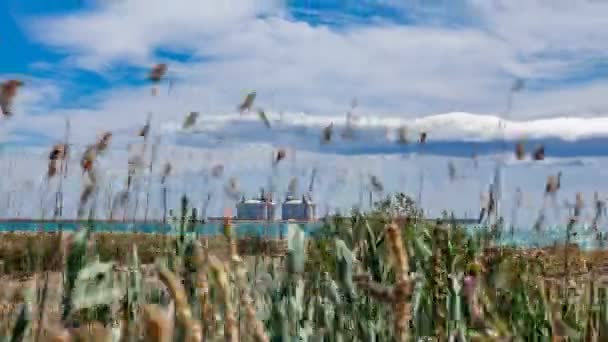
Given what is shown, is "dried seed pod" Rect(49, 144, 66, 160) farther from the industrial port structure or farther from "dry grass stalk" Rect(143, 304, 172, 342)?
"dry grass stalk" Rect(143, 304, 172, 342)

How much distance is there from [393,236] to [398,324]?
76 mm

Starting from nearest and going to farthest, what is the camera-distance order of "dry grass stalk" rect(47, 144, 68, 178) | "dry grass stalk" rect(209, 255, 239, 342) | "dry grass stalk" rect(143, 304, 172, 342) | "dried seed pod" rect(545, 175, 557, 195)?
"dry grass stalk" rect(143, 304, 172, 342)
"dry grass stalk" rect(209, 255, 239, 342)
"dry grass stalk" rect(47, 144, 68, 178)
"dried seed pod" rect(545, 175, 557, 195)

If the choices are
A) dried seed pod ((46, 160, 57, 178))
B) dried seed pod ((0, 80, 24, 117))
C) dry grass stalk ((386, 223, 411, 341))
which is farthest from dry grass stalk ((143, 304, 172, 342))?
dried seed pod ((46, 160, 57, 178))

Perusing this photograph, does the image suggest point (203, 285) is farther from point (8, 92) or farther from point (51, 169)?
point (51, 169)

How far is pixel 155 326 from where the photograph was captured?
515 millimetres

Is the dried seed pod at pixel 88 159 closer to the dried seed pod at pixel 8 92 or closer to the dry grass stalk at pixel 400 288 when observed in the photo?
the dried seed pod at pixel 8 92

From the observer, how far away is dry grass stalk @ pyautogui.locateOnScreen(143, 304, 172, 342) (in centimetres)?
51

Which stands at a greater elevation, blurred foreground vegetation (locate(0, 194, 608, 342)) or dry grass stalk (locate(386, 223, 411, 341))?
dry grass stalk (locate(386, 223, 411, 341))

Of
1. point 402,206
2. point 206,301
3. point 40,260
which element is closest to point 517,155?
point 40,260

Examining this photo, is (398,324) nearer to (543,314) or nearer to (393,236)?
(393,236)

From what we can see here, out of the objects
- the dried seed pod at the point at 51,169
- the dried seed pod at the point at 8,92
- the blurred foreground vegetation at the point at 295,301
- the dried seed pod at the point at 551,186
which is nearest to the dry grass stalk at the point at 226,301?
the blurred foreground vegetation at the point at 295,301

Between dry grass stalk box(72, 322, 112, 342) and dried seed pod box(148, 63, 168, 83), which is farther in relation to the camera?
dried seed pod box(148, 63, 168, 83)

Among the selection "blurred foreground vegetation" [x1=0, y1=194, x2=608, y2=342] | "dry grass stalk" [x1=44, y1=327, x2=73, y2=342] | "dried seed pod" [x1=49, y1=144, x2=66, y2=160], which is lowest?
"blurred foreground vegetation" [x1=0, y1=194, x2=608, y2=342]

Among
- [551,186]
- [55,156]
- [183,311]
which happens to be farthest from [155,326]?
[551,186]
